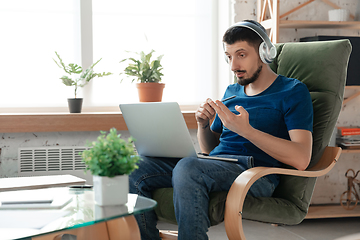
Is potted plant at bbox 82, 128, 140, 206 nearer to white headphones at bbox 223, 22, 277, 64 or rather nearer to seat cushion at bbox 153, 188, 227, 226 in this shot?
seat cushion at bbox 153, 188, 227, 226

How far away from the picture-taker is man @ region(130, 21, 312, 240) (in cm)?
137

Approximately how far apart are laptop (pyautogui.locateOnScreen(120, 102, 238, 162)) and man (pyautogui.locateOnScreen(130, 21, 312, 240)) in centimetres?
7

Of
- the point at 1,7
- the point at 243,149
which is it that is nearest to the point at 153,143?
the point at 243,149

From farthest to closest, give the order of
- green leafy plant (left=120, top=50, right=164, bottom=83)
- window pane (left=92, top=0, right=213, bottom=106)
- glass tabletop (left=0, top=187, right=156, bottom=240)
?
1. window pane (left=92, top=0, right=213, bottom=106)
2. green leafy plant (left=120, top=50, right=164, bottom=83)
3. glass tabletop (left=0, top=187, right=156, bottom=240)

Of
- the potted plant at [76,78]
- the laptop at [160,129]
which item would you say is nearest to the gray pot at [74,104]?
the potted plant at [76,78]

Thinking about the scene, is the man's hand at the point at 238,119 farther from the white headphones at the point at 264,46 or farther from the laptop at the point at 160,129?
the white headphones at the point at 264,46

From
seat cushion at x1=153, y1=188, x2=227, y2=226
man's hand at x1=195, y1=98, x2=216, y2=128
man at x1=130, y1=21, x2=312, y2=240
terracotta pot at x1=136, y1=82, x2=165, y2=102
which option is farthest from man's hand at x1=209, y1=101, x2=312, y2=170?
terracotta pot at x1=136, y1=82, x2=165, y2=102

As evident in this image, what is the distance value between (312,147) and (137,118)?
749 millimetres

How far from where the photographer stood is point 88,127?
7.92 feet

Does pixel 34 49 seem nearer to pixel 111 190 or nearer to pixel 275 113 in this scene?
pixel 275 113

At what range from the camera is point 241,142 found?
1.69 meters

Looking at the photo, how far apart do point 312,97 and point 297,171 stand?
0.41 metres

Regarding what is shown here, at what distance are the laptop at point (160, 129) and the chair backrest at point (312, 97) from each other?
0.25 m

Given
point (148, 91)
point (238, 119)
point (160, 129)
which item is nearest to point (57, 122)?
point (148, 91)
